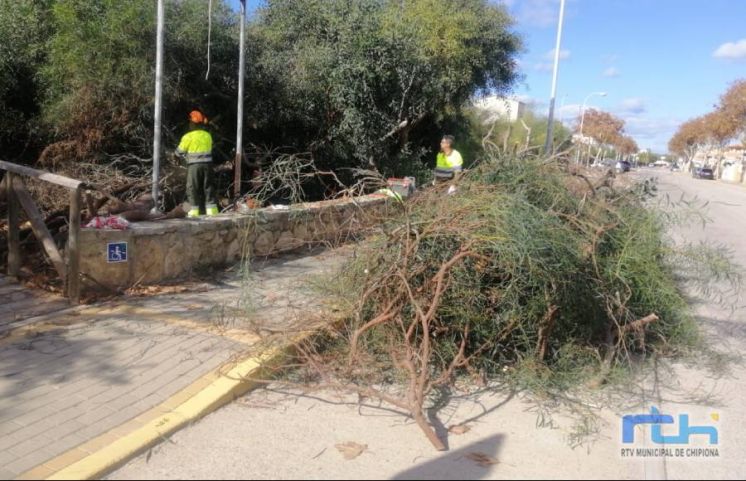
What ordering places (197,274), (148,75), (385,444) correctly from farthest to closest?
(148,75) < (197,274) < (385,444)

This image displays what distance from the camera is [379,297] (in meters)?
→ 4.68

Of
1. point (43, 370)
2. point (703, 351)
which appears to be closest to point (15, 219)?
point (43, 370)

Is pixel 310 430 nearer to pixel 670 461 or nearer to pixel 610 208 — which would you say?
pixel 670 461

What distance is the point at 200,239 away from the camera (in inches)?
270

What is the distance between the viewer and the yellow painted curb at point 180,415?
10.3 feet

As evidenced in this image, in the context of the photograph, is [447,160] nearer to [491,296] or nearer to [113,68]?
[491,296]

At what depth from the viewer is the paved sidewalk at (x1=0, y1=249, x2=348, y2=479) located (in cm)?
354

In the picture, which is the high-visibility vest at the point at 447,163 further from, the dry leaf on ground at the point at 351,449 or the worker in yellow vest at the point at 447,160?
the dry leaf on ground at the point at 351,449

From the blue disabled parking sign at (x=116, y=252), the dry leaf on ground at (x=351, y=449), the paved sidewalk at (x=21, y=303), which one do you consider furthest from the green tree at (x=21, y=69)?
the dry leaf on ground at (x=351, y=449)

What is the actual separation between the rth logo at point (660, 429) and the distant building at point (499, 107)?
28.0 feet

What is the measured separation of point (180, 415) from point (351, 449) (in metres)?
1.09

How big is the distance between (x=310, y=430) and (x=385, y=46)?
1035 cm

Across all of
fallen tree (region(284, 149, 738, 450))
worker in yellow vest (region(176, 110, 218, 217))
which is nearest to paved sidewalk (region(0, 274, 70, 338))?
fallen tree (region(284, 149, 738, 450))

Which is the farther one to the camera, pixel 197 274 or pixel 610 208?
pixel 197 274
